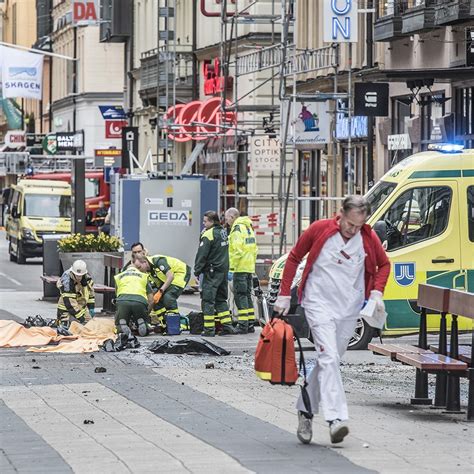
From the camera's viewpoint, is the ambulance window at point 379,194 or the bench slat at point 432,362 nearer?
the bench slat at point 432,362

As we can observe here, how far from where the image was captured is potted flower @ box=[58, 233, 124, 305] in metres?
27.6

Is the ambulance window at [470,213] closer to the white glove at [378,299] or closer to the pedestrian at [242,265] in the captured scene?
the pedestrian at [242,265]

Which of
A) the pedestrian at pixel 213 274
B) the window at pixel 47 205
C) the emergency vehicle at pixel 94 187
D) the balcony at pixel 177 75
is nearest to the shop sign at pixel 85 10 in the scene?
the emergency vehicle at pixel 94 187

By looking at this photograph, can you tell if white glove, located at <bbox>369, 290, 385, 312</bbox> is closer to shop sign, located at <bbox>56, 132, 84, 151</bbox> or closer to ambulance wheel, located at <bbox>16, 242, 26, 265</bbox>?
ambulance wheel, located at <bbox>16, 242, 26, 265</bbox>

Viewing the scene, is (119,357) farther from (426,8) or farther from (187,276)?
(426,8)

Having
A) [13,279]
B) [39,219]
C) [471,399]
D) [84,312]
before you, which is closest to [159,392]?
[471,399]

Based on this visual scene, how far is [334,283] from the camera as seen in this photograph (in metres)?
10.9

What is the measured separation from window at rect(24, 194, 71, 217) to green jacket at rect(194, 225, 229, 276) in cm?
2640

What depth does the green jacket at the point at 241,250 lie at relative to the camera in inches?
860

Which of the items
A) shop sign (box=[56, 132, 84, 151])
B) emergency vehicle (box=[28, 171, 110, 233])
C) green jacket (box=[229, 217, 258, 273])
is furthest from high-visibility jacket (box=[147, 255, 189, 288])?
shop sign (box=[56, 132, 84, 151])

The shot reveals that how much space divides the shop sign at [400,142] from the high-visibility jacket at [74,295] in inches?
450

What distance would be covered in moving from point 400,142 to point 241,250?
1041 centimetres

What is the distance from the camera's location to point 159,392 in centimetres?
1395

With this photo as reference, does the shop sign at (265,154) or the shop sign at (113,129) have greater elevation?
the shop sign at (113,129)
